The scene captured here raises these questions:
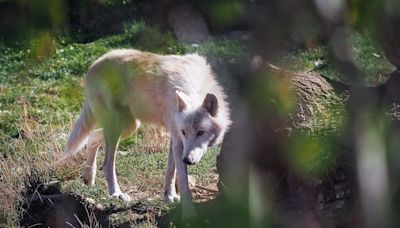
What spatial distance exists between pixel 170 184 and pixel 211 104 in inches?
29.8

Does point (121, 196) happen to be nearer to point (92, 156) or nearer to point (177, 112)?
point (92, 156)

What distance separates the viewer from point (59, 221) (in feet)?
19.0

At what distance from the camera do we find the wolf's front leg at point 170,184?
571 cm

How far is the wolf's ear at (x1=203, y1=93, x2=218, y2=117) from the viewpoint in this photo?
17.7 ft

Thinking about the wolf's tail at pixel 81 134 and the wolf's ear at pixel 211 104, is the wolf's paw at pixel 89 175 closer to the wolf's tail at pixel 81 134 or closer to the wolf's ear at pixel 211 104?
the wolf's tail at pixel 81 134

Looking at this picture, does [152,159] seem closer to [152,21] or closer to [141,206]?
[141,206]

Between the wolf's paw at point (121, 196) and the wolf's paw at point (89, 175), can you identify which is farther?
the wolf's paw at point (89, 175)

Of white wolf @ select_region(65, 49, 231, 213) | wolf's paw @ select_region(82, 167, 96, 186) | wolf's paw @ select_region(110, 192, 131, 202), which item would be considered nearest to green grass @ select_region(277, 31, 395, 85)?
white wolf @ select_region(65, 49, 231, 213)

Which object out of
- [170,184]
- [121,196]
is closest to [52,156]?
[121,196]

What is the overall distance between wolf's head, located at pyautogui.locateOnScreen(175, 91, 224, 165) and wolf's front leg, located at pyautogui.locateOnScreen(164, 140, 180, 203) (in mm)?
384

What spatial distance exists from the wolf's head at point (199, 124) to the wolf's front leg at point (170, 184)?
1.26 feet

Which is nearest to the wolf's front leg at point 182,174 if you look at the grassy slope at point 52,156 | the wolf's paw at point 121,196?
the grassy slope at point 52,156

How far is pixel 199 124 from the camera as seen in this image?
548 cm

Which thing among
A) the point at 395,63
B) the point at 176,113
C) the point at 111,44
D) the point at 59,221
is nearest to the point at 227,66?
the point at 395,63
